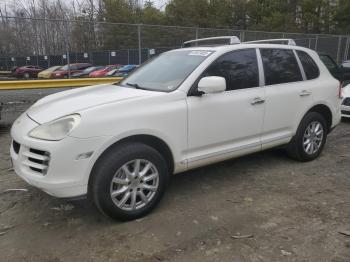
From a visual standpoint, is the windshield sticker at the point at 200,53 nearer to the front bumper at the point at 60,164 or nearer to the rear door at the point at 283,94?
the rear door at the point at 283,94

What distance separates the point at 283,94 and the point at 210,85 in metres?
1.44

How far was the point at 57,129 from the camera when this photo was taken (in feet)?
10.8

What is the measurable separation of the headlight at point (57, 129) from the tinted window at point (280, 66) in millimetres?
2526

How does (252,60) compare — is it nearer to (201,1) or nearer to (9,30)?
(9,30)

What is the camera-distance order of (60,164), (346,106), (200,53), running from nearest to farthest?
1. (60,164)
2. (200,53)
3. (346,106)

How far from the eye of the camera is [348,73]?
13555mm

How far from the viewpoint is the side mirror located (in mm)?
3783

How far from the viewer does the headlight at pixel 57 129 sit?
3.23m

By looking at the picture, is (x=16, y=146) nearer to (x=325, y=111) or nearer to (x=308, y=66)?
(x=308, y=66)

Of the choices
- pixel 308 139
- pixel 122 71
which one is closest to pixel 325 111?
pixel 308 139

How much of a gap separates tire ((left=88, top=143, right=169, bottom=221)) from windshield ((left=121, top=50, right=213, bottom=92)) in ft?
2.74

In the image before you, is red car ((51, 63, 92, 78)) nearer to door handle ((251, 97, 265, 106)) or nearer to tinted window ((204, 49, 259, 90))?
tinted window ((204, 49, 259, 90))

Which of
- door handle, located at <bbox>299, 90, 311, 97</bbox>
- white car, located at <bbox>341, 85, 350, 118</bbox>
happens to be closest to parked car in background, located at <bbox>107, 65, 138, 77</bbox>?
white car, located at <bbox>341, 85, 350, 118</bbox>

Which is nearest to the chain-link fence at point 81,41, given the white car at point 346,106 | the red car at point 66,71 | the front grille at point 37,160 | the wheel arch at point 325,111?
the red car at point 66,71
